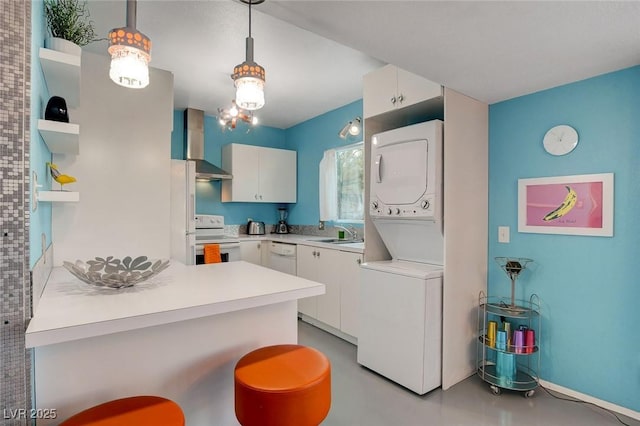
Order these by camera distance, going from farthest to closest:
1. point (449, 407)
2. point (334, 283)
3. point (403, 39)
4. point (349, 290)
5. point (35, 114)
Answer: point (334, 283), point (349, 290), point (449, 407), point (403, 39), point (35, 114)

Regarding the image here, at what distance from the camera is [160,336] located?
1302 millimetres

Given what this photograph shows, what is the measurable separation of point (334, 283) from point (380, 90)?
176cm

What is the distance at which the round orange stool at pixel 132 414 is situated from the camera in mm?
956

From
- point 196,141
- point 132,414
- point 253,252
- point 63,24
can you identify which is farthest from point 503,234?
point 196,141

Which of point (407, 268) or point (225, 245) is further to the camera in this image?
point (225, 245)

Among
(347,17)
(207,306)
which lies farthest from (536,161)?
(207,306)

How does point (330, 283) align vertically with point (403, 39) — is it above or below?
below

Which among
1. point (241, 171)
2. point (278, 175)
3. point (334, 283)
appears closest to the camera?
point (334, 283)

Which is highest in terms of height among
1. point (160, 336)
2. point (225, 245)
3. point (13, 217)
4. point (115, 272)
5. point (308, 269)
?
point (13, 217)

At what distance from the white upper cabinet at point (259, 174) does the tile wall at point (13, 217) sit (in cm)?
329

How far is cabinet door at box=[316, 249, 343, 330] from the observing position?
313 centimetres

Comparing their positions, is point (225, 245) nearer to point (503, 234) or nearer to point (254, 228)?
point (254, 228)

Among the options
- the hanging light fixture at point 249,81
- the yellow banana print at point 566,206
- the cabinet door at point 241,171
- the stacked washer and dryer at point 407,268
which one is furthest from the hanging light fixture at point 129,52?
the cabinet door at point 241,171

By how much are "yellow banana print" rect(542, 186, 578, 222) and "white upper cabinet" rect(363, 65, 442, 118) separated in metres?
1.06
